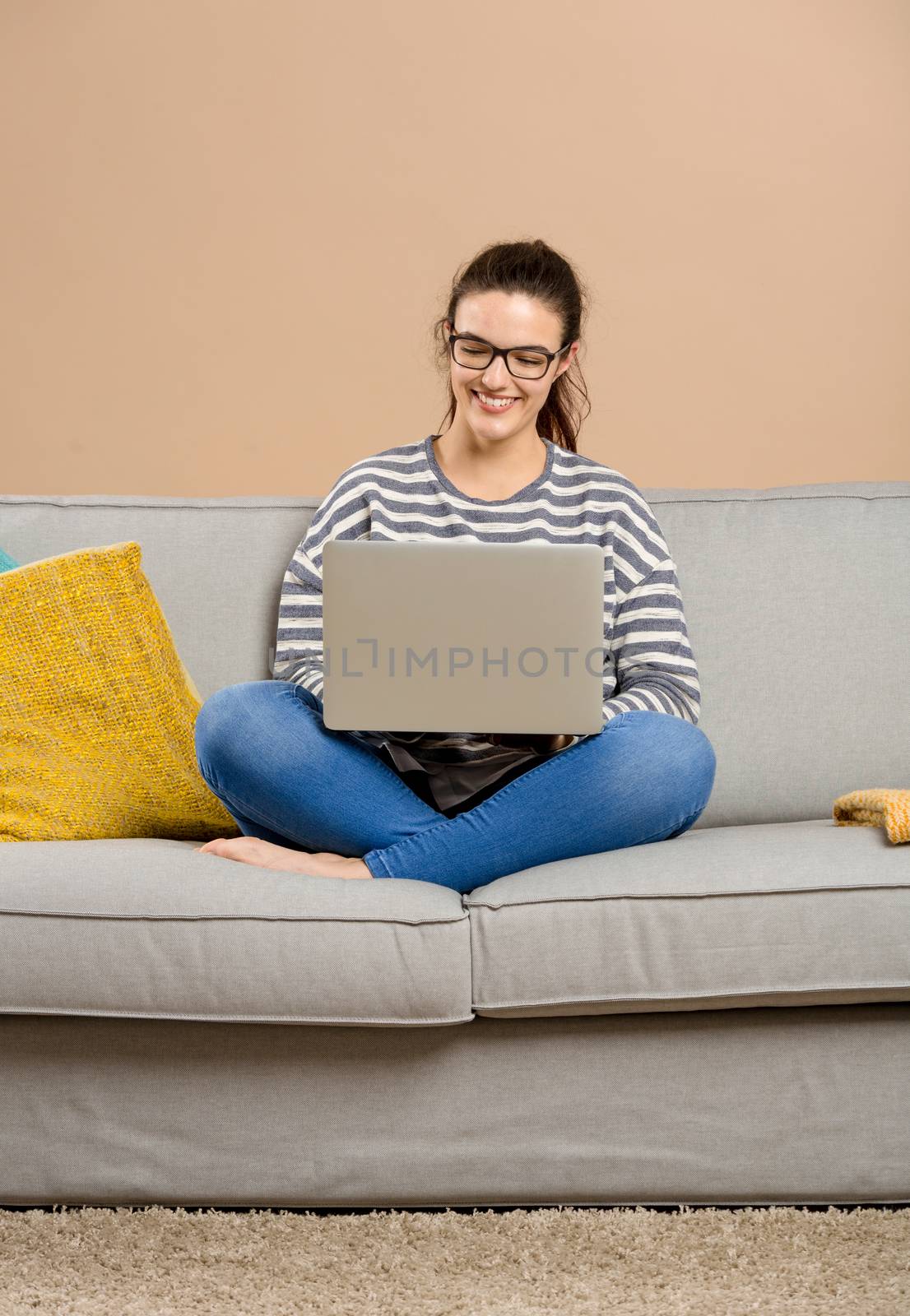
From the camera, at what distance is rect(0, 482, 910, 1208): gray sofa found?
1.27 m

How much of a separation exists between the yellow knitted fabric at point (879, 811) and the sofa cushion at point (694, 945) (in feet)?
0.29

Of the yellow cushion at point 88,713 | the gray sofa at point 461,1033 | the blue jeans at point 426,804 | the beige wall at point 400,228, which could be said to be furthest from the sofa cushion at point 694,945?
the beige wall at point 400,228

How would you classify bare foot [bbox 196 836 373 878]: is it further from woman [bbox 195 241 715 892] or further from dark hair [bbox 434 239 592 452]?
dark hair [bbox 434 239 592 452]

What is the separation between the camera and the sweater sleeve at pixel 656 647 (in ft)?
5.55

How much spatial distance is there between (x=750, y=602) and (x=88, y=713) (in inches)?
37.9

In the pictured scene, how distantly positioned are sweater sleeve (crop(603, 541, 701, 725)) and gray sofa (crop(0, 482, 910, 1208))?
346 mm

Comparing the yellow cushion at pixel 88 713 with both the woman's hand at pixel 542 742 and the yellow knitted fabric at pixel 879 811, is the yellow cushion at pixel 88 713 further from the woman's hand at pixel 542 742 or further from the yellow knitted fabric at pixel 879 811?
the yellow knitted fabric at pixel 879 811

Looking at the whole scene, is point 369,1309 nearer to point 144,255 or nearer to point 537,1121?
point 537,1121

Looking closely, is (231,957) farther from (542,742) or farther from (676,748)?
(676,748)

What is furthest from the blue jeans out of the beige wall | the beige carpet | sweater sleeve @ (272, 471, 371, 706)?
the beige wall

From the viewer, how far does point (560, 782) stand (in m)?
1.41

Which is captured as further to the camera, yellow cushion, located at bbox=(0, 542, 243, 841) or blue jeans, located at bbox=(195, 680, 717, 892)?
yellow cushion, located at bbox=(0, 542, 243, 841)

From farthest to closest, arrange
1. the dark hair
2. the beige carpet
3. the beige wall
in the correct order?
the beige wall, the dark hair, the beige carpet

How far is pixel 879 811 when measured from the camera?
57.8 inches
